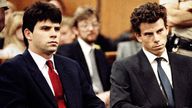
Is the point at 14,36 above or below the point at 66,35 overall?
above

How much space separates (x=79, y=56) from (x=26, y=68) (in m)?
1.32

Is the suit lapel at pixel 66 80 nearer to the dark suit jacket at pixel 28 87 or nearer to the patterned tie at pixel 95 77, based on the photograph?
the dark suit jacket at pixel 28 87

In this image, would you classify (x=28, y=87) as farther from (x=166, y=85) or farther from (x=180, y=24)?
(x=180, y=24)

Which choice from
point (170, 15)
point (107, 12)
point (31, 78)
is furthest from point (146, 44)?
point (107, 12)

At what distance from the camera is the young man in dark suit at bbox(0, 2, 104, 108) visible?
7.30 ft

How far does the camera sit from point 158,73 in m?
2.47

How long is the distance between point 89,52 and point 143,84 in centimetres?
132

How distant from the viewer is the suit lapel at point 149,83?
2410 mm

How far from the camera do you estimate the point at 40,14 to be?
2.37 m

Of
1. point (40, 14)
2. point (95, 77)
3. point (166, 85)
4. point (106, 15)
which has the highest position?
point (40, 14)

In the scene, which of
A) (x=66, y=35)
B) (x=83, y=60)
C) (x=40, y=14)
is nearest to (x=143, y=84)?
(x=40, y=14)

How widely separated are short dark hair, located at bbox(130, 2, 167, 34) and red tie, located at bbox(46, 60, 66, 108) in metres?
0.52

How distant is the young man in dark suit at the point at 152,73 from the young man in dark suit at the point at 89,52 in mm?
962

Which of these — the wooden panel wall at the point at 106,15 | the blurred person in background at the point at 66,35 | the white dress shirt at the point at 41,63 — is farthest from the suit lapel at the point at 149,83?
the wooden panel wall at the point at 106,15
